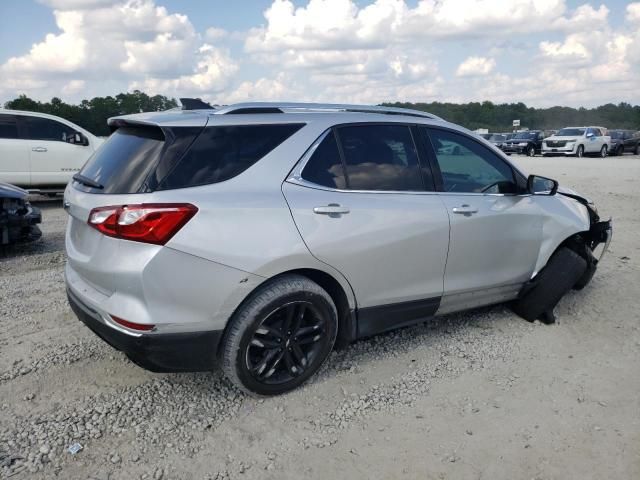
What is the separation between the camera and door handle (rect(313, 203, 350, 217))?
3266mm

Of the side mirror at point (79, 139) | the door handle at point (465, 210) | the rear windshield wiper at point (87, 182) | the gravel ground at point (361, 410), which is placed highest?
the rear windshield wiper at point (87, 182)

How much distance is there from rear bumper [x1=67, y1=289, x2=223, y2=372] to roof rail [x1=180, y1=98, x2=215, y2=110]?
1378 mm

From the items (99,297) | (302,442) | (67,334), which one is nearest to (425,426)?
(302,442)

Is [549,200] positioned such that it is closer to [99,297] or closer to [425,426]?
[425,426]

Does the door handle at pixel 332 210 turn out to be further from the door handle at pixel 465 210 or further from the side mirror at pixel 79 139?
the side mirror at pixel 79 139

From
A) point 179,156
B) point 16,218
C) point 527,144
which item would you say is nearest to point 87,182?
point 179,156

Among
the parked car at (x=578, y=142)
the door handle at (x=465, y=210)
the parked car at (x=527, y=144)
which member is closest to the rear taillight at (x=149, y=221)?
the door handle at (x=465, y=210)

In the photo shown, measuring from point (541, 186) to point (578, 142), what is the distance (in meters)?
27.4

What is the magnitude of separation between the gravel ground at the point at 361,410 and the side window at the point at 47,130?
7860 mm

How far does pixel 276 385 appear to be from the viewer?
3.36 meters

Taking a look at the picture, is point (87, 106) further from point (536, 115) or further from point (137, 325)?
point (536, 115)

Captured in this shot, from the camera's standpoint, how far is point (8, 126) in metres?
11.1

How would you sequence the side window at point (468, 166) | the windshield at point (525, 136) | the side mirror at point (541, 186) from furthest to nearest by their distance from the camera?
the windshield at point (525, 136) < the side mirror at point (541, 186) < the side window at point (468, 166)

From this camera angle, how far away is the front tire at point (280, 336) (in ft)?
10.2
